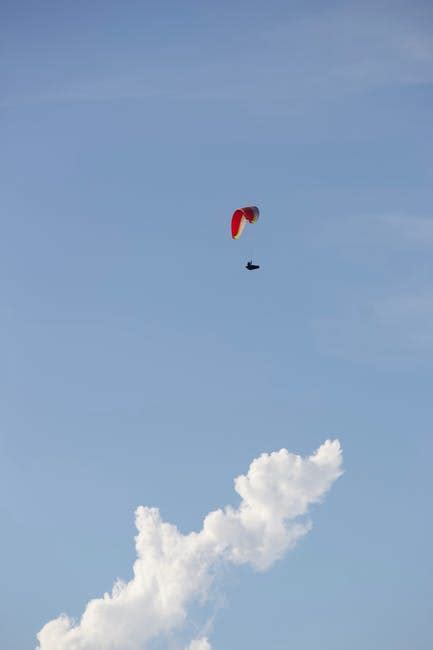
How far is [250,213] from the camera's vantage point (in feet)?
497

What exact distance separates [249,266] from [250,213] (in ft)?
43.1

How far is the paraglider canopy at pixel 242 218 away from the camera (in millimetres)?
151125

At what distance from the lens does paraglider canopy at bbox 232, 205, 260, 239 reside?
496ft

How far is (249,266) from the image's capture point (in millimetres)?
144375

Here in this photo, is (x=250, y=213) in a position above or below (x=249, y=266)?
above

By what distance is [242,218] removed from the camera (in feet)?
505
